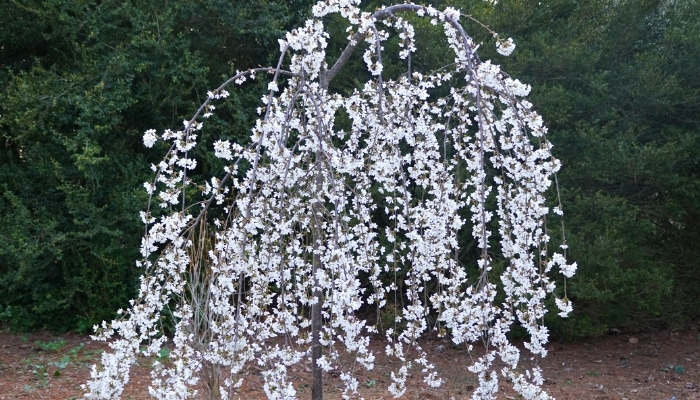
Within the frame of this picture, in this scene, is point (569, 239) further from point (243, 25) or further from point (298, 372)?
point (243, 25)

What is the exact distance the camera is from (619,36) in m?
5.13

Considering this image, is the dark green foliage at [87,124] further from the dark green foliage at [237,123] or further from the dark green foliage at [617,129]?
the dark green foliage at [617,129]

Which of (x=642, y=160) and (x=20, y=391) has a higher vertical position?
(x=642, y=160)

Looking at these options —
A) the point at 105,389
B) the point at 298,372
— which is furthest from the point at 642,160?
the point at 105,389

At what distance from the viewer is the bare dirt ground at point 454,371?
4098 mm

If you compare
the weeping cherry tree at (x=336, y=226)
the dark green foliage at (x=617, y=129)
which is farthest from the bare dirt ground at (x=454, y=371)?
the weeping cherry tree at (x=336, y=226)

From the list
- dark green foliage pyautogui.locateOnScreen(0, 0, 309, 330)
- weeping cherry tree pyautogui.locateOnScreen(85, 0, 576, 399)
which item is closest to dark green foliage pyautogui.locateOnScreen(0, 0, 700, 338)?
dark green foliage pyautogui.locateOnScreen(0, 0, 309, 330)

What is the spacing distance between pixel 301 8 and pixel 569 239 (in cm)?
276

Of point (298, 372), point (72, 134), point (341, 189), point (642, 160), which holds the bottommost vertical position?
point (298, 372)

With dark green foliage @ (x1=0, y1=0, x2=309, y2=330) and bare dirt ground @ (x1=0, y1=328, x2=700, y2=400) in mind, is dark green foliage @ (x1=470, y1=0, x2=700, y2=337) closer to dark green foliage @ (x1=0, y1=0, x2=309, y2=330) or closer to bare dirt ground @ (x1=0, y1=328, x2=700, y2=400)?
bare dirt ground @ (x1=0, y1=328, x2=700, y2=400)

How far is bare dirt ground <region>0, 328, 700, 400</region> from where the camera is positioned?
4.10m

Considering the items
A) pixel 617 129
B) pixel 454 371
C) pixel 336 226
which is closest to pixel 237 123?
pixel 454 371

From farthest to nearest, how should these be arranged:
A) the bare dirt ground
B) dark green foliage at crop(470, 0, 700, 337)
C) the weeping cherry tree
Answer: dark green foliage at crop(470, 0, 700, 337) → the bare dirt ground → the weeping cherry tree


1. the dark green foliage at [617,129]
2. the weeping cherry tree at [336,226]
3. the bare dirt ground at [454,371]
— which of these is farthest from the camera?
the dark green foliage at [617,129]
